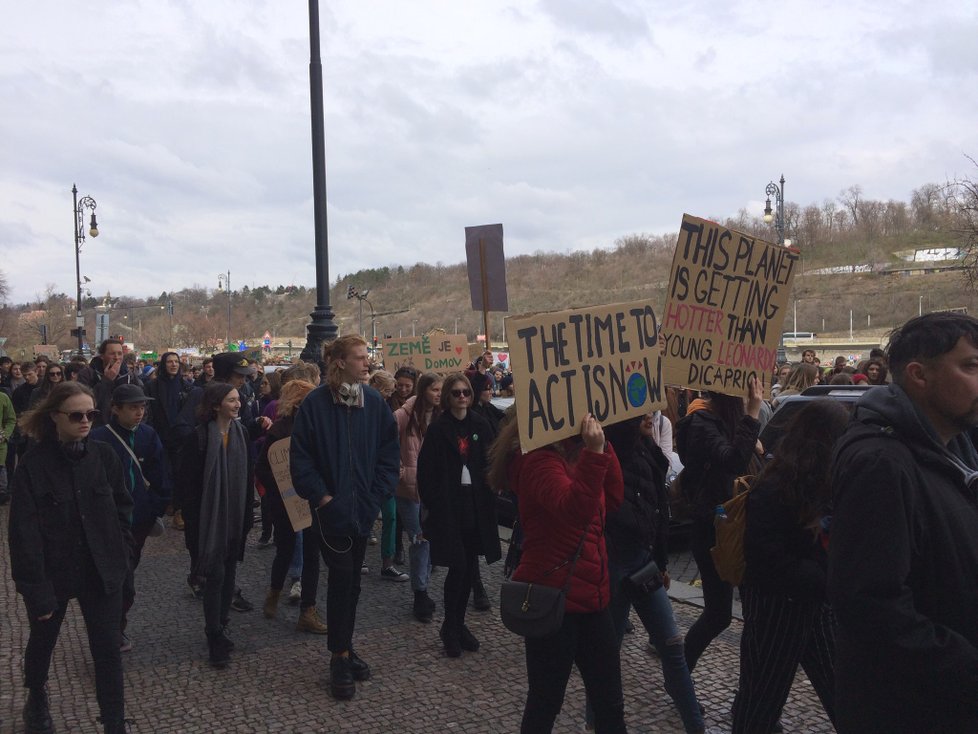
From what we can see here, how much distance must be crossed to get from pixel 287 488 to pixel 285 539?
1.20ft

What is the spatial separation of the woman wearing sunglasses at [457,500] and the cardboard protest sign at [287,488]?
90 cm

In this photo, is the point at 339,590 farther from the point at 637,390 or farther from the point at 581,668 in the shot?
the point at 637,390

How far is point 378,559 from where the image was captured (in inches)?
305

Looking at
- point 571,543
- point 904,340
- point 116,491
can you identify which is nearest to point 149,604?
point 116,491

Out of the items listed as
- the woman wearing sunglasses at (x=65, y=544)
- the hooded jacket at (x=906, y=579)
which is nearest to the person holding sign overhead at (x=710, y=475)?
the hooded jacket at (x=906, y=579)

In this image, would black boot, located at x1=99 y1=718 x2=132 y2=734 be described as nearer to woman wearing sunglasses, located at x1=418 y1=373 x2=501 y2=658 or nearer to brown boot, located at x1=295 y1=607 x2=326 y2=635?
brown boot, located at x1=295 y1=607 x2=326 y2=635

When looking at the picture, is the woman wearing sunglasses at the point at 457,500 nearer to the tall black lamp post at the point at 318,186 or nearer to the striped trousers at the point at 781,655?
the striped trousers at the point at 781,655

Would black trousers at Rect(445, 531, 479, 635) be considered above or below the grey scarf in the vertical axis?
below

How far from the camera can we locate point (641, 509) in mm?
4113

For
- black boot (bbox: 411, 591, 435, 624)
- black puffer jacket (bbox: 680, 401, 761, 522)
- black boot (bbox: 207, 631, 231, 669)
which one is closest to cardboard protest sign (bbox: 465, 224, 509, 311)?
black boot (bbox: 411, 591, 435, 624)

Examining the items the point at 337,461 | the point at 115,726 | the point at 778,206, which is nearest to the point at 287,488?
the point at 337,461

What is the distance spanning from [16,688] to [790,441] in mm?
4105

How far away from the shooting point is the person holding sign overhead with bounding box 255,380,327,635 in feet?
18.7

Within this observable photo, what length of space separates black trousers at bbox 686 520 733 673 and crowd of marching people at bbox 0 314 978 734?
1 cm
